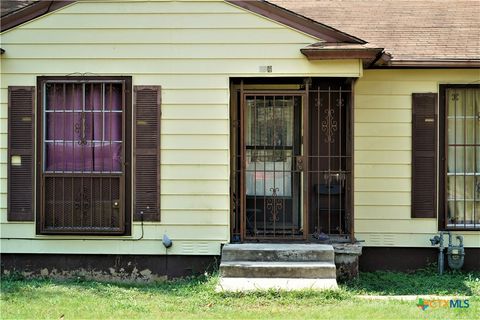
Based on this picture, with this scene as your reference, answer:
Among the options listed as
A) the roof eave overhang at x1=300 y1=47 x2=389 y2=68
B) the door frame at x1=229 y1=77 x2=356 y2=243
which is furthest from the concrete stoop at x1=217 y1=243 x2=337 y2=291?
the roof eave overhang at x1=300 y1=47 x2=389 y2=68

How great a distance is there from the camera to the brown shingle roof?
8.30 metres

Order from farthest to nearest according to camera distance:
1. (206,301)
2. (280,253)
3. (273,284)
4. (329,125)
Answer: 1. (329,125)
2. (280,253)
3. (273,284)
4. (206,301)

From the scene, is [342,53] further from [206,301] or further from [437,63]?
[206,301]

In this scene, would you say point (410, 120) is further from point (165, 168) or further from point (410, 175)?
point (165, 168)

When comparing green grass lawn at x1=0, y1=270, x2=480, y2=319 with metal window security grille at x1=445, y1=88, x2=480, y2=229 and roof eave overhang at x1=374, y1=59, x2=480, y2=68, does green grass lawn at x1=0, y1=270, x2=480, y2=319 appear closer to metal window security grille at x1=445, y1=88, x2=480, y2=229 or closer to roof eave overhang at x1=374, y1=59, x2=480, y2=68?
metal window security grille at x1=445, y1=88, x2=480, y2=229

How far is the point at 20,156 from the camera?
776 centimetres

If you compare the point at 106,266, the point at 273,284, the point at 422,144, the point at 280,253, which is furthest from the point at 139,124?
the point at 422,144

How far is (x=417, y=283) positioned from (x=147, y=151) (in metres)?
3.66

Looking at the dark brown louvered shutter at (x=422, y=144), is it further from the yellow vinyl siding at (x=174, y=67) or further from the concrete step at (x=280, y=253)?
the yellow vinyl siding at (x=174, y=67)

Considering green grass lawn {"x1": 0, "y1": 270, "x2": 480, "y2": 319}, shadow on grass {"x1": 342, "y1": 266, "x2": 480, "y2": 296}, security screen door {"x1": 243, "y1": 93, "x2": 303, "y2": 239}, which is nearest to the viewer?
green grass lawn {"x1": 0, "y1": 270, "x2": 480, "y2": 319}

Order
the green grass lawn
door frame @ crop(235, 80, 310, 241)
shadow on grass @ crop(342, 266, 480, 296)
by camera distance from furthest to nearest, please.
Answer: door frame @ crop(235, 80, 310, 241), shadow on grass @ crop(342, 266, 480, 296), the green grass lawn

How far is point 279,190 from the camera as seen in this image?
8.43 m

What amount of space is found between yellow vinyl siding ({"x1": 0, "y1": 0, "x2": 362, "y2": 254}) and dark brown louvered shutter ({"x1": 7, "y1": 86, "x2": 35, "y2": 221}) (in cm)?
32

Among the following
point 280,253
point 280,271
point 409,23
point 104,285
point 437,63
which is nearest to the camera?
point 280,271
